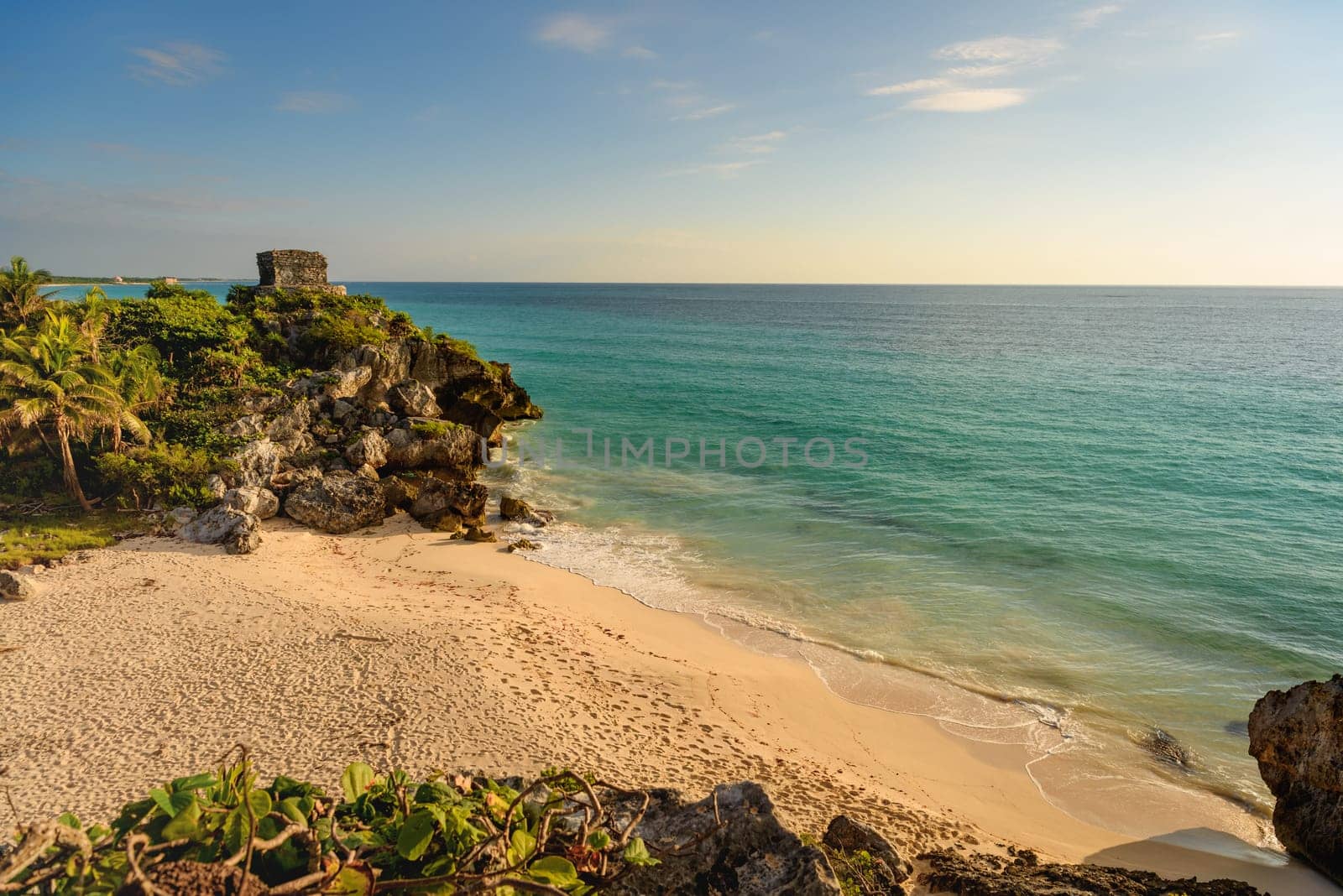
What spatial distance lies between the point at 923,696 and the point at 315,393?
25752mm

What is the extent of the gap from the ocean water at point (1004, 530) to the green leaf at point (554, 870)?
1228cm

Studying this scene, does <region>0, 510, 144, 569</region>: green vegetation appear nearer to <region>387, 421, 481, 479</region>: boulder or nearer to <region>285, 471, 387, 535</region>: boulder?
<region>285, 471, 387, 535</region>: boulder

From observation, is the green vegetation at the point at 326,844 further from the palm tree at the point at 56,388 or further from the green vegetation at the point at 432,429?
the green vegetation at the point at 432,429

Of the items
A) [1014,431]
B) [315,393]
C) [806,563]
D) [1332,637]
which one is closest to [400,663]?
[806,563]

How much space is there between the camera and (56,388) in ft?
63.2

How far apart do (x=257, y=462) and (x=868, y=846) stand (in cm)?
2307

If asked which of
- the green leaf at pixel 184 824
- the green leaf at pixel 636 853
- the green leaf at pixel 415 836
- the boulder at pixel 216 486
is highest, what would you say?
the green leaf at pixel 184 824

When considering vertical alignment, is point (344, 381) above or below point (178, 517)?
above

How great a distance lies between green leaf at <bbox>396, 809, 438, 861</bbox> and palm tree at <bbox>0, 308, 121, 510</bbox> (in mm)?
22860

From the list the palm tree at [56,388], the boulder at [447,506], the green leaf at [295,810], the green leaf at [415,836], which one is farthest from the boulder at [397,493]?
the green leaf at [415,836]

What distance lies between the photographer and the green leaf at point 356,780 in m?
3.73

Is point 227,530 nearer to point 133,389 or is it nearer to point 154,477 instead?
point 154,477

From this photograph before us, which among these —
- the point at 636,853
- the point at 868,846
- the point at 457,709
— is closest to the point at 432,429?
the point at 457,709

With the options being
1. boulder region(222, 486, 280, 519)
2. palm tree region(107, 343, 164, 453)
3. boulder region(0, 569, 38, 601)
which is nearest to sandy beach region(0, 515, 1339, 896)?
boulder region(0, 569, 38, 601)
